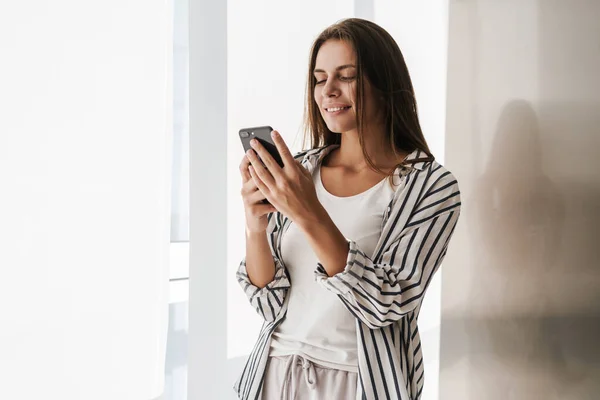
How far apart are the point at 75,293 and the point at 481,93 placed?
3.10ft

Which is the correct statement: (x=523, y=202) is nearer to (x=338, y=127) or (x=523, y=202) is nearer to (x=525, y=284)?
(x=525, y=284)

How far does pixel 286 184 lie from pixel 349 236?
163 mm

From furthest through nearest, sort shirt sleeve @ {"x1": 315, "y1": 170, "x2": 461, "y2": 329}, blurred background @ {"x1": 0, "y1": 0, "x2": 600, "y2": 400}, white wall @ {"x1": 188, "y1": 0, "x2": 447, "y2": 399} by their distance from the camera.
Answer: white wall @ {"x1": 188, "y1": 0, "x2": 447, "y2": 399} < blurred background @ {"x1": 0, "y1": 0, "x2": 600, "y2": 400} < shirt sleeve @ {"x1": 315, "y1": 170, "x2": 461, "y2": 329}

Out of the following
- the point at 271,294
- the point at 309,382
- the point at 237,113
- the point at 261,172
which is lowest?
the point at 309,382

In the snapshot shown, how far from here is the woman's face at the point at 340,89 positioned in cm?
120

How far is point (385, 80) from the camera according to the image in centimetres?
121

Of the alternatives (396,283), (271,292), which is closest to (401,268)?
(396,283)

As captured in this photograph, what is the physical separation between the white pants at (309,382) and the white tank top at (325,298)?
0.01m

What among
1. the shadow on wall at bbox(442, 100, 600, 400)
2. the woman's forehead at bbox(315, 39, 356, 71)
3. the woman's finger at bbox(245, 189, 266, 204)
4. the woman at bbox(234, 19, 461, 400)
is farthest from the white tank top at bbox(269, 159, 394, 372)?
the shadow on wall at bbox(442, 100, 600, 400)

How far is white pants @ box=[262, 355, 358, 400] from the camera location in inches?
42.4

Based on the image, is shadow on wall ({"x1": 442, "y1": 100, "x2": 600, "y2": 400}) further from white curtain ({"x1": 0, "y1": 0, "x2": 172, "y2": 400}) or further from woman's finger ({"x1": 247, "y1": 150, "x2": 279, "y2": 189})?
white curtain ({"x1": 0, "y1": 0, "x2": 172, "y2": 400})

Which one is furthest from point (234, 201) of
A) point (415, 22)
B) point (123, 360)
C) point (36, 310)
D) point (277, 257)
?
point (415, 22)

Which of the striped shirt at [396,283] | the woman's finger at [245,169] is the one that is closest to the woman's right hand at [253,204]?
the woman's finger at [245,169]

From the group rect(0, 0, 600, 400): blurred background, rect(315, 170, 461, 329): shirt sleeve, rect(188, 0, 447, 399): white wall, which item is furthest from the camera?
rect(188, 0, 447, 399): white wall
